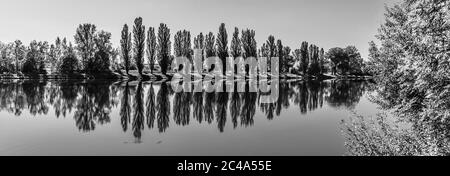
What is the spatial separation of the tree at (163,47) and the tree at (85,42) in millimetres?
18272

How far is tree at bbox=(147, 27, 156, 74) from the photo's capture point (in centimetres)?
9381

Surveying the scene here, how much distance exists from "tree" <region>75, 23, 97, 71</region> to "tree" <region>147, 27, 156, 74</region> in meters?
15.1

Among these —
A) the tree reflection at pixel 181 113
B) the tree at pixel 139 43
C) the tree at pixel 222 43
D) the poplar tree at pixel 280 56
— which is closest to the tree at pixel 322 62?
the poplar tree at pixel 280 56

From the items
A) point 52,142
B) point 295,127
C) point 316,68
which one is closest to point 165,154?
point 52,142

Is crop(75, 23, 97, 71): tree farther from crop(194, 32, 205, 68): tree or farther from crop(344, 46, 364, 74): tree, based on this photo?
crop(344, 46, 364, 74): tree

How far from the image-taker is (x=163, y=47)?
9494cm

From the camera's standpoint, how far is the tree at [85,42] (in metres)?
87.6

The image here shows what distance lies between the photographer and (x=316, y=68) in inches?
5281

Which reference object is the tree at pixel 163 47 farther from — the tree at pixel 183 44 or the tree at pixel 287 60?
the tree at pixel 287 60

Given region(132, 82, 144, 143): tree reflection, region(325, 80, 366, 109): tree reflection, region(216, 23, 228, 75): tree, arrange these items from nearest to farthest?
region(132, 82, 144, 143): tree reflection → region(325, 80, 366, 109): tree reflection → region(216, 23, 228, 75): tree

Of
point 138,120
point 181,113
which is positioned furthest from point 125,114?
point 181,113

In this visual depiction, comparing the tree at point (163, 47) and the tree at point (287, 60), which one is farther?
the tree at point (287, 60)

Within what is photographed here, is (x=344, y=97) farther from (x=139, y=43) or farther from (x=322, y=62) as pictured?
(x=322, y=62)

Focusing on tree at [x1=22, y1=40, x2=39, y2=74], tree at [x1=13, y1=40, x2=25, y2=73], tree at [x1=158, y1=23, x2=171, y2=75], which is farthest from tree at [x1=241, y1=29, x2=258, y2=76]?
tree at [x1=13, y1=40, x2=25, y2=73]
